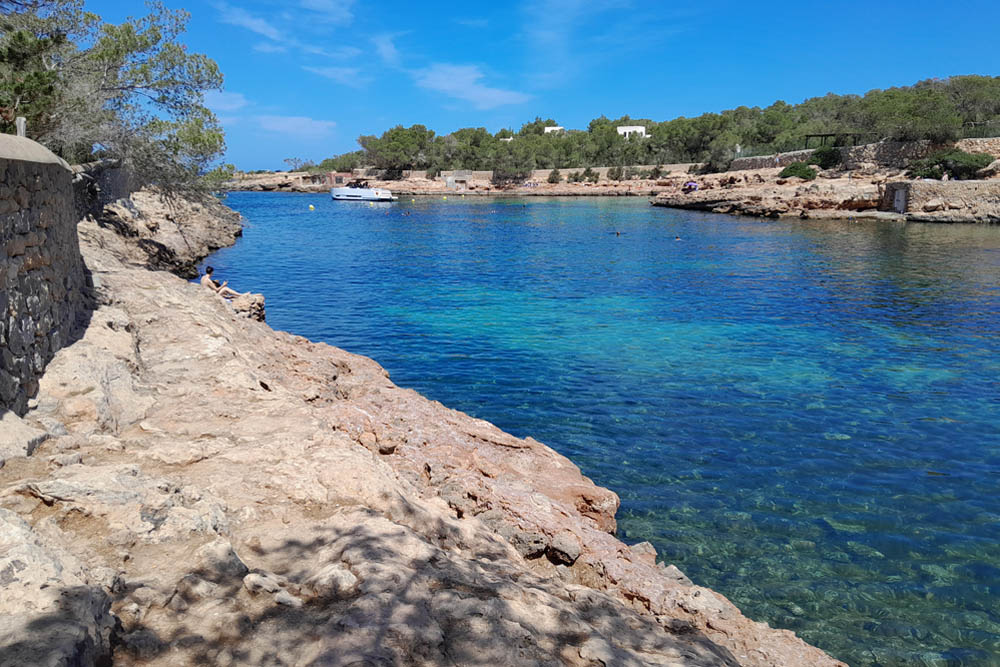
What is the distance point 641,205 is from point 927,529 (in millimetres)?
68723

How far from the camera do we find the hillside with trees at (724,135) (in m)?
63.7

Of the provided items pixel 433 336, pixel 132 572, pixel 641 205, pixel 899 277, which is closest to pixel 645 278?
pixel 899 277

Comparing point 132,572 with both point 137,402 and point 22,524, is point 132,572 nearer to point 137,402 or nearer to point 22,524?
point 22,524

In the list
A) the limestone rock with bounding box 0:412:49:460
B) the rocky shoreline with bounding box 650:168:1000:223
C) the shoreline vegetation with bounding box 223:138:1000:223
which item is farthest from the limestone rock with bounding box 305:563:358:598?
the rocky shoreline with bounding box 650:168:1000:223

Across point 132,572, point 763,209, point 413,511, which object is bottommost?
point 413,511

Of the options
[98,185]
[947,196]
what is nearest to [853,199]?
[947,196]

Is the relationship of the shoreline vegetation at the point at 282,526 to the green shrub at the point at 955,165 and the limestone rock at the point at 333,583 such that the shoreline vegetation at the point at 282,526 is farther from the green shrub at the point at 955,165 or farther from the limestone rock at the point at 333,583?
the green shrub at the point at 955,165

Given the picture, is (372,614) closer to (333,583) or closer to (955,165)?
(333,583)

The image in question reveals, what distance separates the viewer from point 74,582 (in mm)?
3271

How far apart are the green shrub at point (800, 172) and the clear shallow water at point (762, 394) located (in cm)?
3291

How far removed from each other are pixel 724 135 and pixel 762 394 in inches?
3897

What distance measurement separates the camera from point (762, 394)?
12914mm

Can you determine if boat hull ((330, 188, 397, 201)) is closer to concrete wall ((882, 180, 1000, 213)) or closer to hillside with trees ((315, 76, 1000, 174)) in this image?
hillside with trees ((315, 76, 1000, 174))

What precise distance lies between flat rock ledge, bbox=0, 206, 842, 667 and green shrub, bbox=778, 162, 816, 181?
6659cm
